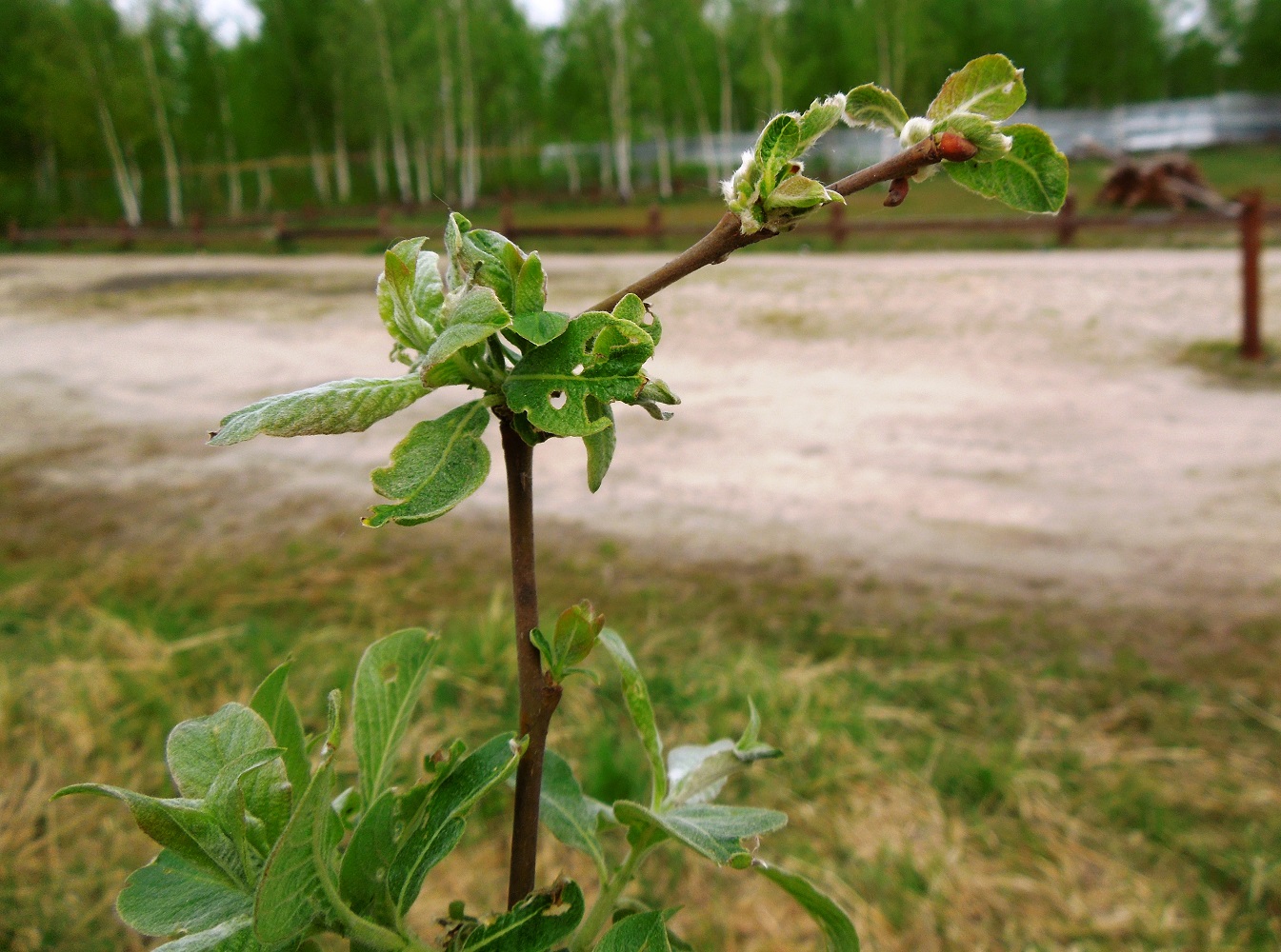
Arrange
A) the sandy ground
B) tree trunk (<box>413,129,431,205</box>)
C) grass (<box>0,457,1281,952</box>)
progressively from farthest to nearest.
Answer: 1. tree trunk (<box>413,129,431,205</box>)
2. the sandy ground
3. grass (<box>0,457,1281,952</box>)

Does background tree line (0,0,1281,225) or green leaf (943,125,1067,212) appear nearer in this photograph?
green leaf (943,125,1067,212)

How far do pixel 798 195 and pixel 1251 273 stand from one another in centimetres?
609

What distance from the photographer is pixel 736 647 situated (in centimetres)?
254

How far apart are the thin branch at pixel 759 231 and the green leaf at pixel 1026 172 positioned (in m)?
0.02

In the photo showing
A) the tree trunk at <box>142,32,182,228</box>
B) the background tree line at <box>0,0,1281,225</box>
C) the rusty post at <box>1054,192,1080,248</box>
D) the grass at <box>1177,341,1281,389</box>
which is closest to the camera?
the grass at <box>1177,341,1281,389</box>

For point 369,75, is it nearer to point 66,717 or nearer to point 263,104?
point 263,104

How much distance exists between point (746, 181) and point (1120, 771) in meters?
1.93

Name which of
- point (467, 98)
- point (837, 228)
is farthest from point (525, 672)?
point (467, 98)

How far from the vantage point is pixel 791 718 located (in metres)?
2.04

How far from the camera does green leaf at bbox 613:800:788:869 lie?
38cm

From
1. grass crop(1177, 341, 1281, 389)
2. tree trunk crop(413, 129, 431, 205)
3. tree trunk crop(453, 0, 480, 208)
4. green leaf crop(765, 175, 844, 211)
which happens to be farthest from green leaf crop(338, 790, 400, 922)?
tree trunk crop(413, 129, 431, 205)

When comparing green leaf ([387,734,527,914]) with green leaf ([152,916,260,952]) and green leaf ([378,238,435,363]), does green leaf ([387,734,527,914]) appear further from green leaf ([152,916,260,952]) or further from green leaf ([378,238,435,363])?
green leaf ([378,238,435,363])

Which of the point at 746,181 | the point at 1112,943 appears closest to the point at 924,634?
the point at 1112,943

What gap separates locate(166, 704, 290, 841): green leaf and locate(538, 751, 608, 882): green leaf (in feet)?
0.50
